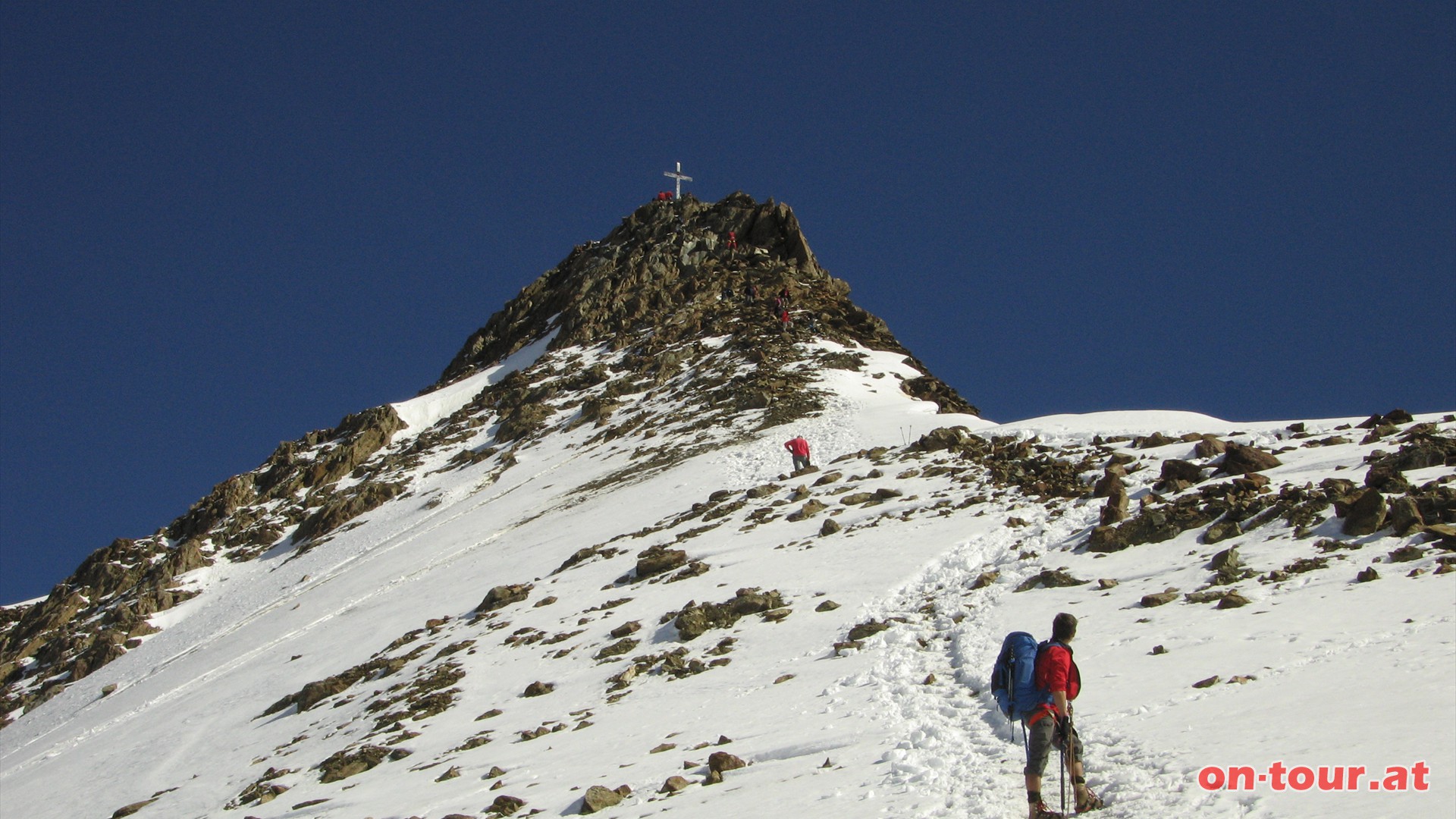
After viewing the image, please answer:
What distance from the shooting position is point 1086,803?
8117 millimetres

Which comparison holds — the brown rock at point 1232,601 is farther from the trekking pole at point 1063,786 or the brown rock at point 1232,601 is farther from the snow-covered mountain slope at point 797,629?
the trekking pole at point 1063,786

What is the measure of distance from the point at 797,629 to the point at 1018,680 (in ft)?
27.9

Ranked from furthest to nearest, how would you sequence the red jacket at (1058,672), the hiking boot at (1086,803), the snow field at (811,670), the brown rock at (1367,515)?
1. the brown rock at (1367,515)
2. the snow field at (811,670)
3. the red jacket at (1058,672)
4. the hiking boot at (1086,803)

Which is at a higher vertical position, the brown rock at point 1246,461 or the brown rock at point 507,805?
the brown rock at point 1246,461

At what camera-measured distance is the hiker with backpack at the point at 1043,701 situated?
8.12 metres

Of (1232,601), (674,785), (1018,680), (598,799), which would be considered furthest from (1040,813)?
(1232,601)

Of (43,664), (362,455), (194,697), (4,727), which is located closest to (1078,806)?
(194,697)

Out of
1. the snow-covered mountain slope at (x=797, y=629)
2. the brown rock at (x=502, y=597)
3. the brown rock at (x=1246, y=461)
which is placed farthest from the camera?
the brown rock at (x=502, y=597)

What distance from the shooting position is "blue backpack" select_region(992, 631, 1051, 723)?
8383mm

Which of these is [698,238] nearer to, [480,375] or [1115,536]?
[480,375]

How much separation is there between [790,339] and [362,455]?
2603 cm

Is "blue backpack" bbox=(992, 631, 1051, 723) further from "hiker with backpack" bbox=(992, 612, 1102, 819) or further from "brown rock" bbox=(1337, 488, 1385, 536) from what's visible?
"brown rock" bbox=(1337, 488, 1385, 536)

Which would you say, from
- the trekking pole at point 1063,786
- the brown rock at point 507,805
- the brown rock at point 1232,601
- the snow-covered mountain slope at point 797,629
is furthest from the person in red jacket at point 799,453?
the trekking pole at point 1063,786

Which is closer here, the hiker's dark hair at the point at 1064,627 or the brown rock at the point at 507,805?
the hiker's dark hair at the point at 1064,627
